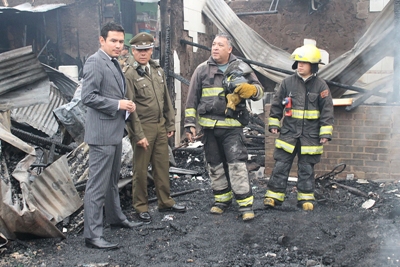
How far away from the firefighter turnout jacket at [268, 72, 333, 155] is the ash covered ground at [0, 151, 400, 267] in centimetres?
82

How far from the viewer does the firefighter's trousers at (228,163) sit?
5.06 m

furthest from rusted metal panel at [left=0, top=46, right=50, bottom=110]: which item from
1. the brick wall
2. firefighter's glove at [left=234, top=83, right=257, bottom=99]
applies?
the brick wall

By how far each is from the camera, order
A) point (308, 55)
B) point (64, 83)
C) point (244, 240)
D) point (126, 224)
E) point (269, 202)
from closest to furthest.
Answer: point (244, 240), point (126, 224), point (308, 55), point (269, 202), point (64, 83)

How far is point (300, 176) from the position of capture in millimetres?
5492

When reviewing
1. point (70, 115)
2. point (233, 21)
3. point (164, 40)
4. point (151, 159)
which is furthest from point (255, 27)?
point (151, 159)

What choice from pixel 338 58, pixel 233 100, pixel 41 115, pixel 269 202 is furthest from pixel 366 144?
pixel 41 115

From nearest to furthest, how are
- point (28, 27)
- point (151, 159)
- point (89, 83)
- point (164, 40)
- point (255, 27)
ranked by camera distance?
point (89, 83) < point (151, 159) < point (164, 40) < point (255, 27) < point (28, 27)

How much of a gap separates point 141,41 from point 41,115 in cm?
575

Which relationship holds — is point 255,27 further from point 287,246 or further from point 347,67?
point 287,246

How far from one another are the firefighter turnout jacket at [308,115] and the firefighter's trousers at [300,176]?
0.11 meters

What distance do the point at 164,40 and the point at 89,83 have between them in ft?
14.2

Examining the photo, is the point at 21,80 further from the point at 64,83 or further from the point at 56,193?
the point at 64,83

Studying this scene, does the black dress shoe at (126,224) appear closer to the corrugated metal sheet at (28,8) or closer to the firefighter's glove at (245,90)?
the firefighter's glove at (245,90)

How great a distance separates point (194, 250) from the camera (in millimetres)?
4215
